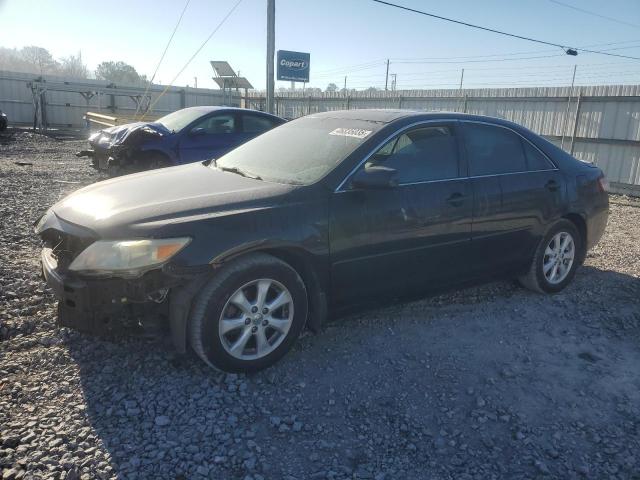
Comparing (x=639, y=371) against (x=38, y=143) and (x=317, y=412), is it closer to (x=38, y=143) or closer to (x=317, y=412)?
(x=317, y=412)

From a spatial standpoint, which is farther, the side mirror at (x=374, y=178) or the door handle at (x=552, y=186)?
the door handle at (x=552, y=186)

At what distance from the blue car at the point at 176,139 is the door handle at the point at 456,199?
510 cm

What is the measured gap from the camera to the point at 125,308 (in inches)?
115

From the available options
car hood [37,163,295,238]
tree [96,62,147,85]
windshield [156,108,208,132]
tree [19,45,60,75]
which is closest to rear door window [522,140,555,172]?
car hood [37,163,295,238]

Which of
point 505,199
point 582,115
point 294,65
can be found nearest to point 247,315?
point 505,199

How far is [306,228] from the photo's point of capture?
3.27m

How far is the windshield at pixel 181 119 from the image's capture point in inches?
351

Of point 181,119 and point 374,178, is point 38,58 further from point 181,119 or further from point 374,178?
point 374,178

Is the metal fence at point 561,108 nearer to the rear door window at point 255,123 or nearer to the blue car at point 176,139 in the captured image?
the rear door window at point 255,123

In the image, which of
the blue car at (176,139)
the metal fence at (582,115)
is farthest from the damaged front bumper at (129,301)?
the metal fence at (582,115)

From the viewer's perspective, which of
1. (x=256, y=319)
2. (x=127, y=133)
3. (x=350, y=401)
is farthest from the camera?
(x=127, y=133)

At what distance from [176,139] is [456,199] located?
5.95 meters

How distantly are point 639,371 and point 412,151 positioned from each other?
2196 millimetres

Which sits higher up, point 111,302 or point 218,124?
point 218,124
